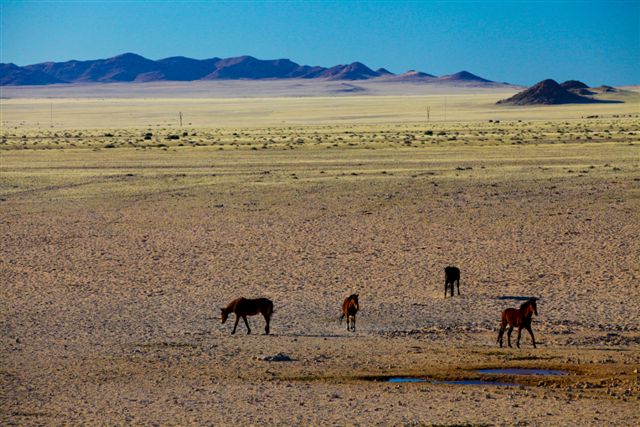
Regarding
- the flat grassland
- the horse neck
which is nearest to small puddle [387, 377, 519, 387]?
the flat grassland

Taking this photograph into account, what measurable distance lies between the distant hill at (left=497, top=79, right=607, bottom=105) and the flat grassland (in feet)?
329

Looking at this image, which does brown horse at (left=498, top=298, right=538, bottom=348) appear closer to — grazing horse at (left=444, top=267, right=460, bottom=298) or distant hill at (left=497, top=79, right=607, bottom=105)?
grazing horse at (left=444, top=267, right=460, bottom=298)

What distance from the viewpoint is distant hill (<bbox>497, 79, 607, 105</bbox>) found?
134 m

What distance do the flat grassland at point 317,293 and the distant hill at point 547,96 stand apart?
329 ft

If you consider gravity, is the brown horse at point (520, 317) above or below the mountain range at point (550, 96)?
below

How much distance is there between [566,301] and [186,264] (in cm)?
718

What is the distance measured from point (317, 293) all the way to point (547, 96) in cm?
12351

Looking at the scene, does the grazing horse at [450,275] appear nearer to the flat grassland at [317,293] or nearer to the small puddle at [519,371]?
the flat grassland at [317,293]

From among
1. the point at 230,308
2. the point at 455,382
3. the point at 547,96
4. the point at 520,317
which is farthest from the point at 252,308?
the point at 547,96

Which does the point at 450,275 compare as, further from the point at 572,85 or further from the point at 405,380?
the point at 572,85

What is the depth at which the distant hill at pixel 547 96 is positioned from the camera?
441 feet

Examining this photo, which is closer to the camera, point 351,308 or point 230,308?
point 351,308

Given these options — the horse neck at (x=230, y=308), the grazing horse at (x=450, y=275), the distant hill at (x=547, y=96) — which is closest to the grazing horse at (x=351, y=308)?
the horse neck at (x=230, y=308)

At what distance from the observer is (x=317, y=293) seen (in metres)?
16.4
